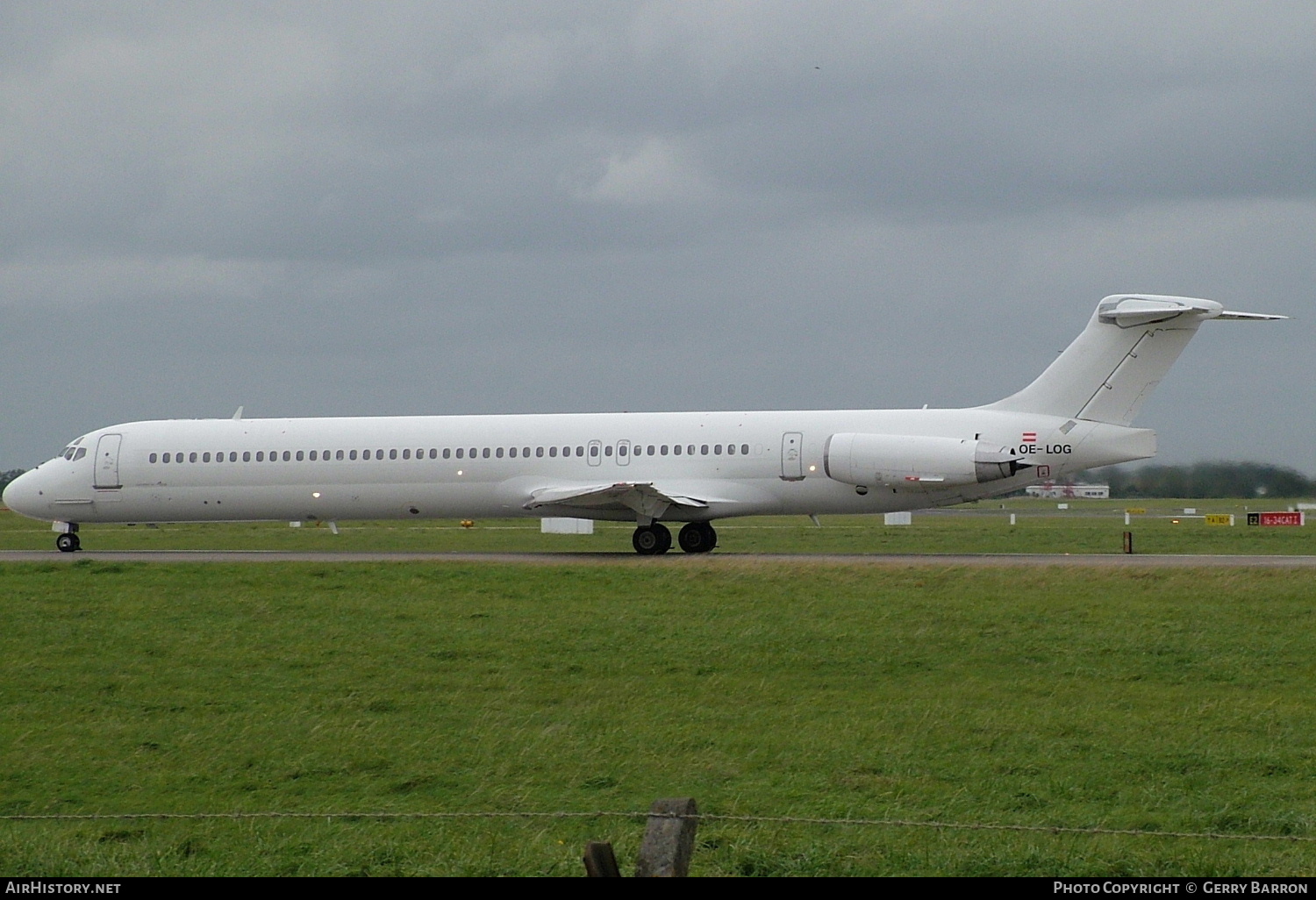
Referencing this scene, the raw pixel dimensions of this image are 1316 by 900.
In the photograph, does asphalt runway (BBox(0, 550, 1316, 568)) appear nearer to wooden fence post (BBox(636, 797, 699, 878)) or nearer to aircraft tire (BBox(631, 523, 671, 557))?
aircraft tire (BBox(631, 523, 671, 557))

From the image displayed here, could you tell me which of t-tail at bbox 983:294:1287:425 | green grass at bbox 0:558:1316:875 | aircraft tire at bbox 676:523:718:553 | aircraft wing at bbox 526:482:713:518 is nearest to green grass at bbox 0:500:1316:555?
aircraft tire at bbox 676:523:718:553

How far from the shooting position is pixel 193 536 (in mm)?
46000

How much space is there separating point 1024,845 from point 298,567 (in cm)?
1895

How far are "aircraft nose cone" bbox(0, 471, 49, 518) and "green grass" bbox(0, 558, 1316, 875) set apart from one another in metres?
11.4

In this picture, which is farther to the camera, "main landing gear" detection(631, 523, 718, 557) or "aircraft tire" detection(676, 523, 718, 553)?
"aircraft tire" detection(676, 523, 718, 553)

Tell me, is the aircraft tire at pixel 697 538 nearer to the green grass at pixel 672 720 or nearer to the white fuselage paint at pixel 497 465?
the white fuselage paint at pixel 497 465

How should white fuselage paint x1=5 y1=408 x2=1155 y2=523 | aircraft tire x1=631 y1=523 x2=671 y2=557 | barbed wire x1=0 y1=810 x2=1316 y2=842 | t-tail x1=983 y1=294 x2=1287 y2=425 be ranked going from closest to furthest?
barbed wire x1=0 y1=810 x2=1316 y2=842 → t-tail x1=983 y1=294 x2=1287 y2=425 → white fuselage paint x1=5 y1=408 x2=1155 y2=523 → aircraft tire x1=631 y1=523 x2=671 y2=557

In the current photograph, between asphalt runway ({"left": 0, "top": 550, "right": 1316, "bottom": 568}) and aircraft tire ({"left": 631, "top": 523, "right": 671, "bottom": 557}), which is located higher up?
aircraft tire ({"left": 631, "top": 523, "right": 671, "bottom": 557})

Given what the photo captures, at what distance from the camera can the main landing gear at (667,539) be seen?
3033 cm

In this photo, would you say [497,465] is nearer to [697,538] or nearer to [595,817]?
[697,538]

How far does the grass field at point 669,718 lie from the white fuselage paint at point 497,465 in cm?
469

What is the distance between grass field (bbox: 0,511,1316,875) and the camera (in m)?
9.19
